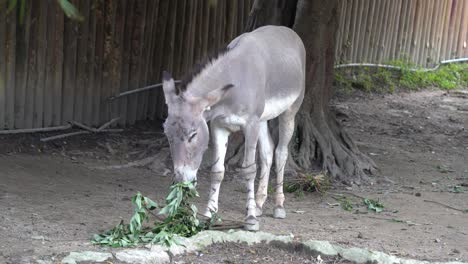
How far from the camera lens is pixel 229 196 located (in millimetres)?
8297

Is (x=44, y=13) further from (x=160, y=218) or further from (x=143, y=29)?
(x=160, y=218)

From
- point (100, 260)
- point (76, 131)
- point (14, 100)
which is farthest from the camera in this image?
point (76, 131)

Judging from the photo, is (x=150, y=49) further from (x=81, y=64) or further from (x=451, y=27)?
(x=451, y=27)

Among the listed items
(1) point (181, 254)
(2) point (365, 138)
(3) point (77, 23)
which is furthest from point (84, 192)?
(2) point (365, 138)

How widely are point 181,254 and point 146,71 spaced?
5.34m

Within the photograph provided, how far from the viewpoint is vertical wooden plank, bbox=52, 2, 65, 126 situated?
962cm

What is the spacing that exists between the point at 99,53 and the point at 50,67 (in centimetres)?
81

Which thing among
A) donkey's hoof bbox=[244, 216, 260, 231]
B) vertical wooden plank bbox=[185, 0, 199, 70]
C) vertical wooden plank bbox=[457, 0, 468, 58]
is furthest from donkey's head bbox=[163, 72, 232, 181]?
vertical wooden plank bbox=[457, 0, 468, 58]

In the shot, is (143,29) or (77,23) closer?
(77,23)

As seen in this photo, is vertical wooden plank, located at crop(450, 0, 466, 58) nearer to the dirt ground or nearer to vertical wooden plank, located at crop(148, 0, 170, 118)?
the dirt ground

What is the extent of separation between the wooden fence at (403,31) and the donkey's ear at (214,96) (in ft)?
27.8

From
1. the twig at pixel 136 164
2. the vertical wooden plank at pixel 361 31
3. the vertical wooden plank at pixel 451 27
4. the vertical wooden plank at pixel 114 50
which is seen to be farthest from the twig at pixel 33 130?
the vertical wooden plank at pixel 451 27

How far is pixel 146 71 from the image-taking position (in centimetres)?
1097

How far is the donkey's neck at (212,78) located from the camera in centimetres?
657
